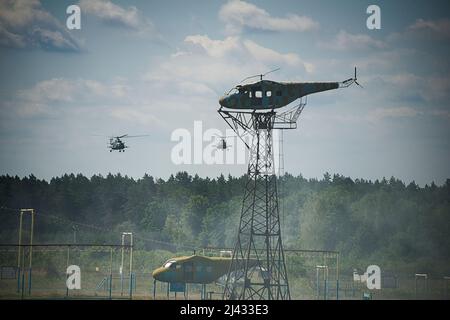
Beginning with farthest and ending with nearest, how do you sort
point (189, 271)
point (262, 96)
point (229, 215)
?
point (229, 215) < point (189, 271) < point (262, 96)

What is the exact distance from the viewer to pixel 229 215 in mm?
128375

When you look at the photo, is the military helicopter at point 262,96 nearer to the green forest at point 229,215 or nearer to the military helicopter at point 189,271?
the military helicopter at point 189,271

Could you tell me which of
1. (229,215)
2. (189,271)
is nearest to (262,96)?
(189,271)

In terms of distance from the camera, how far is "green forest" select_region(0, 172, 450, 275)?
101m

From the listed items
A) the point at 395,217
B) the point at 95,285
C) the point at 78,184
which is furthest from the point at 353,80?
the point at 78,184

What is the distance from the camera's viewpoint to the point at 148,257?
92438 millimetres

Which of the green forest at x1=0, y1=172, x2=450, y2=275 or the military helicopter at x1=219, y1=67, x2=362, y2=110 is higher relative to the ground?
the military helicopter at x1=219, y1=67, x2=362, y2=110

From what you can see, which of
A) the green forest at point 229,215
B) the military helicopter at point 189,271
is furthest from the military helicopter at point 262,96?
the green forest at point 229,215

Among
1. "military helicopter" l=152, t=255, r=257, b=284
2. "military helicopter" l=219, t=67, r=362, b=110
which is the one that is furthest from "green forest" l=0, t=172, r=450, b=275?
"military helicopter" l=219, t=67, r=362, b=110

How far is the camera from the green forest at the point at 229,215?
331 feet

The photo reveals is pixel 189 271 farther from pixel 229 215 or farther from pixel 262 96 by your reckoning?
pixel 229 215

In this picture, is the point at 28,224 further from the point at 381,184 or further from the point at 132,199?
the point at 381,184

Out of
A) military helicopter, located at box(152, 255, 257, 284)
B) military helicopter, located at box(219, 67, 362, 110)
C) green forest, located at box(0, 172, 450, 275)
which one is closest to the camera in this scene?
military helicopter, located at box(219, 67, 362, 110)

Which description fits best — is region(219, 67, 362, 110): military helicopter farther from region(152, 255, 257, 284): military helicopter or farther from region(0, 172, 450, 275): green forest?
region(0, 172, 450, 275): green forest
